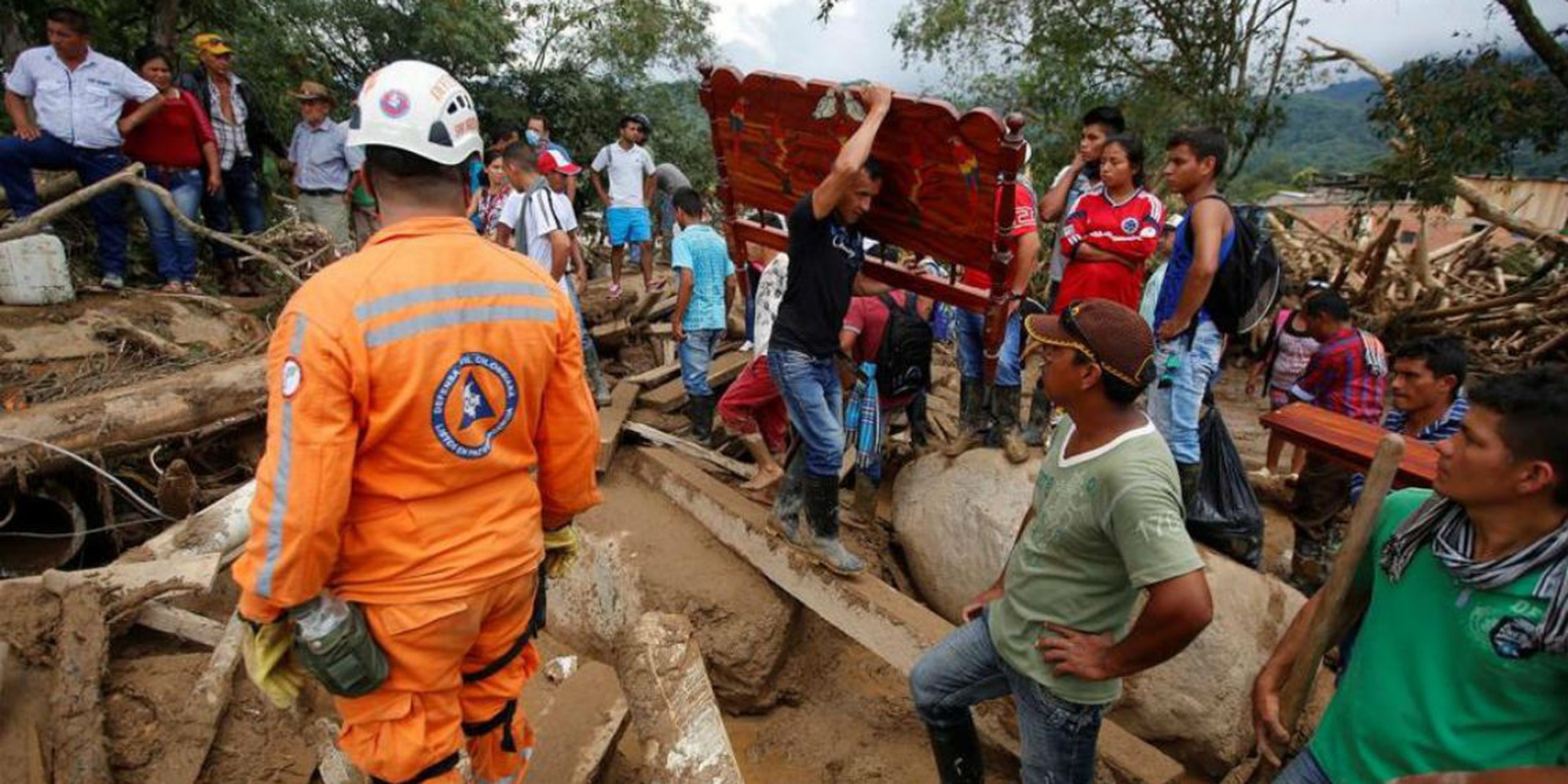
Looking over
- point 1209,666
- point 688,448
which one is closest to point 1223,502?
point 1209,666

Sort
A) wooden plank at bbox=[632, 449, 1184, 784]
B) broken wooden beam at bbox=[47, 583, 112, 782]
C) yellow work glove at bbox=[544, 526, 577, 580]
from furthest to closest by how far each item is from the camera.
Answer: wooden plank at bbox=[632, 449, 1184, 784] → broken wooden beam at bbox=[47, 583, 112, 782] → yellow work glove at bbox=[544, 526, 577, 580]

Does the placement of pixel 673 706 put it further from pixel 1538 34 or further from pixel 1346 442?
pixel 1538 34

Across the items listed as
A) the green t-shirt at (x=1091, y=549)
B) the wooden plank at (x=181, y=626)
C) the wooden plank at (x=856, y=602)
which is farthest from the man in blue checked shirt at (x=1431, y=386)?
the wooden plank at (x=181, y=626)

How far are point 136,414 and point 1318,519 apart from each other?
7213 mm

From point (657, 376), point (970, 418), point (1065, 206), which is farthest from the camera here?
point (657, 376)

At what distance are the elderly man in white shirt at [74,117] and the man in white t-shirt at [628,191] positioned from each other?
4202 mm

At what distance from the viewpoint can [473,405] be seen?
1.93m

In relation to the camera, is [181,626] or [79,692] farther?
[181,626]

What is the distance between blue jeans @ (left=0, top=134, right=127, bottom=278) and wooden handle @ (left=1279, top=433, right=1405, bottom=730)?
763cm

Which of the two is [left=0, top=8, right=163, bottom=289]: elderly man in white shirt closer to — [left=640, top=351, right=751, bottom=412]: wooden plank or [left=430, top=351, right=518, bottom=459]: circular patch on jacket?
[left=640, top=351, right=751, bottom=412]: wooden plank

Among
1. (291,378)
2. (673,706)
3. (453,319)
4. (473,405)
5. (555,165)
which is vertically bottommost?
(673,706)

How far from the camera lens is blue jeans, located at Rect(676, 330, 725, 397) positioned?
6.12 metres

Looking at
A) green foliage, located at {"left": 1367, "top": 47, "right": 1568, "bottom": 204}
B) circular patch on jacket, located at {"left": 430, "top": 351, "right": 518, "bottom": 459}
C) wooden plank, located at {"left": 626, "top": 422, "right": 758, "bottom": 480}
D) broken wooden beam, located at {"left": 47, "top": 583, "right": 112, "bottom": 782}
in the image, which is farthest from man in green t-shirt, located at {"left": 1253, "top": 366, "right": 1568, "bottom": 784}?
green foliage, located at {"left": 1367, "top": 47, "right": 1568, "bottom": 204}

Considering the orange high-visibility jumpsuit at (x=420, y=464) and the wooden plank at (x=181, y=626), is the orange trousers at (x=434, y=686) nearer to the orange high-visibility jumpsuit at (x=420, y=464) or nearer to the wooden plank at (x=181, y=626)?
the orange high-visibility jumpsuit at (x=420, y=464)
